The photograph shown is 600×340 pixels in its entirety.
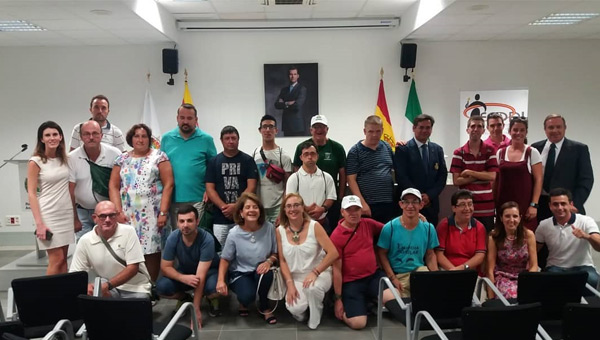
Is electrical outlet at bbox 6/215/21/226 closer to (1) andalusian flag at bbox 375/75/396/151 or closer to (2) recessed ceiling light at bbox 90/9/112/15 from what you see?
(2) recessed ceiling light at bbox 90/9/112/15

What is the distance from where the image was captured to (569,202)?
10.7 ft

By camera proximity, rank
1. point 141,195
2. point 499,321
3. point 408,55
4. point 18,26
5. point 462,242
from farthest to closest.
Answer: point 408,55 → point 18,26 → point 141,195 → point 462,242 → point 499,321

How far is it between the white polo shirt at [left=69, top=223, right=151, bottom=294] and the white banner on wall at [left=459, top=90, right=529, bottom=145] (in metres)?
5.05

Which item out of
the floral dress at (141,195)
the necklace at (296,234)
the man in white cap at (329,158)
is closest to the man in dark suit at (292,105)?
the man in white cap at (329,158)

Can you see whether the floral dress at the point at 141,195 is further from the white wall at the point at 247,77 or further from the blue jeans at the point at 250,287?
the white wall at the point at 247,77

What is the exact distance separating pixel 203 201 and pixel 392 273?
69.6 inches

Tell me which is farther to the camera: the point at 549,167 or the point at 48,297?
the point at 549,167

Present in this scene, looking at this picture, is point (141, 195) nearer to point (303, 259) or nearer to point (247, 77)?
point (303, 259)

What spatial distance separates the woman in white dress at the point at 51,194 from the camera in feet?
10.7

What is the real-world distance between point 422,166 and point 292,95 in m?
2.92

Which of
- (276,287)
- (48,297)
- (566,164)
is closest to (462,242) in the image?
(566,164)

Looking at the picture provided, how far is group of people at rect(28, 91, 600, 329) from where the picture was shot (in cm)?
323

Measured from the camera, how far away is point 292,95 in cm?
612

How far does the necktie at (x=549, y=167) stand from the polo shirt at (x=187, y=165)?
3169 mm
